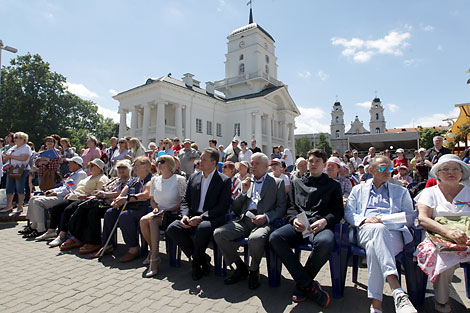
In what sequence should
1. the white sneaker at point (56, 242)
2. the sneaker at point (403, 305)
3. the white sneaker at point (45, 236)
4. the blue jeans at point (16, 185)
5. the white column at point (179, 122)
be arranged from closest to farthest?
the sneaker at point (403, 305), the white sneaker at point (56, 242), the white sneaker at point (45, 236), the blue jeans at point (16, 185), the white column at point (179, 122)

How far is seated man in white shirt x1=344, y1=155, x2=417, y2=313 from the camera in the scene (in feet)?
8.63

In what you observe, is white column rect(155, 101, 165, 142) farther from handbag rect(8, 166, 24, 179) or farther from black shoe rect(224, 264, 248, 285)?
black shoe rect(224, 264, 248, 285)

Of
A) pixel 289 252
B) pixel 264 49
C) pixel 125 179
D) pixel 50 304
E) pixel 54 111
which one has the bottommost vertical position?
pixel 50 304

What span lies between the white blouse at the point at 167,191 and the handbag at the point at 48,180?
3.80 m

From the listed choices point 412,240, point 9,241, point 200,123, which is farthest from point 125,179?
point 200,123

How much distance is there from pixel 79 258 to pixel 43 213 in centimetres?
217

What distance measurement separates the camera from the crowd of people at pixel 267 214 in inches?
111

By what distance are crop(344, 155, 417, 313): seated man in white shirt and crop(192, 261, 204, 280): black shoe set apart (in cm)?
225

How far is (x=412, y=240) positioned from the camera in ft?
9.69

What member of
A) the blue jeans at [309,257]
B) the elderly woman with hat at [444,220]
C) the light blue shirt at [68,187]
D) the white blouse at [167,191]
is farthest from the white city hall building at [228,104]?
the elderly woman with hat at [444,220]

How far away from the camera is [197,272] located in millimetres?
3771

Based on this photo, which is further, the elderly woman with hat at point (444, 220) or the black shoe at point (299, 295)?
the black shoe at point (299, 295)

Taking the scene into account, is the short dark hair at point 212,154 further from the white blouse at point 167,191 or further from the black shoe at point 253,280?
the black shoe at point 253,280

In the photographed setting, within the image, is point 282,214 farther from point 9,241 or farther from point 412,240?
point 9,241
